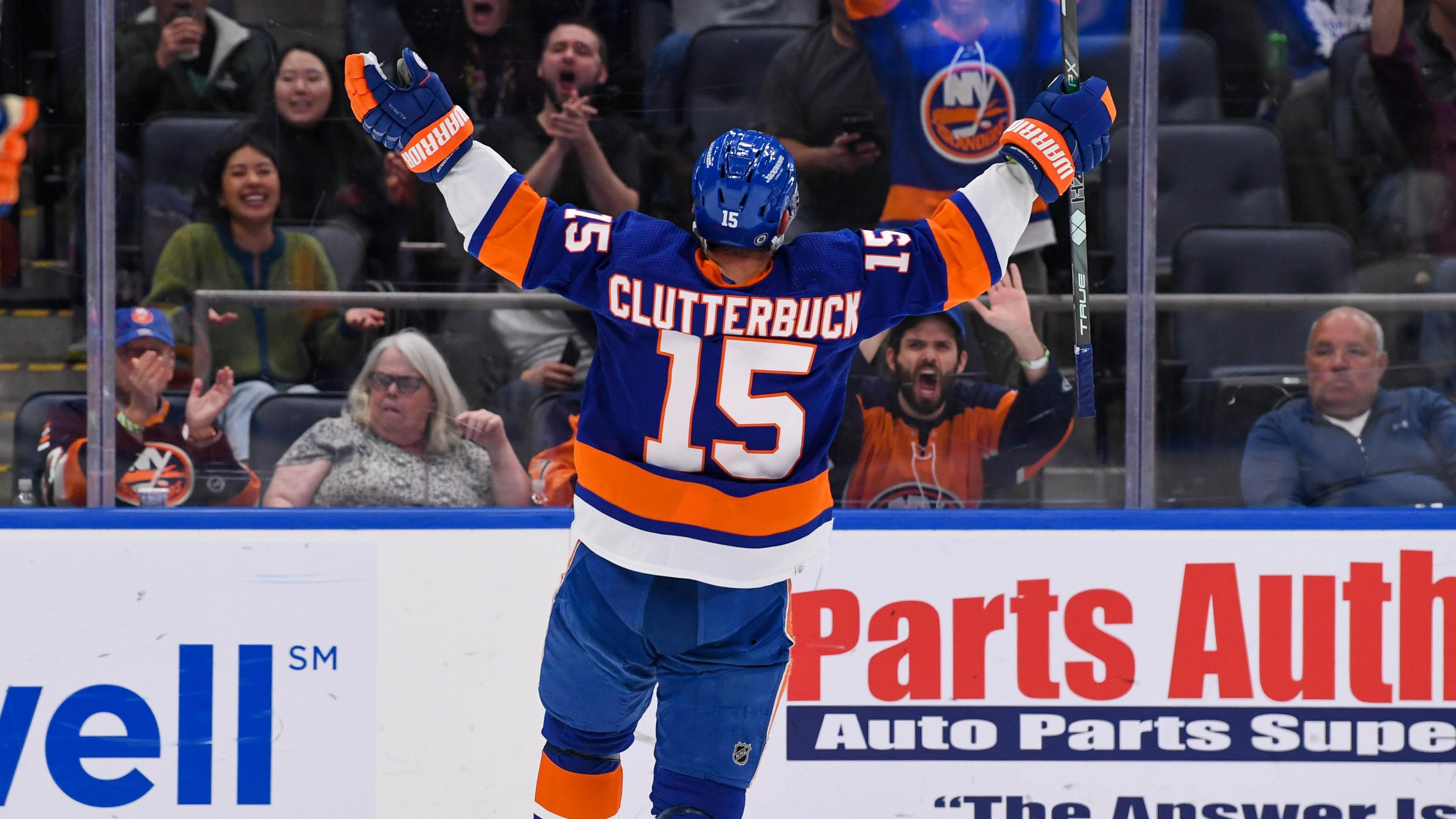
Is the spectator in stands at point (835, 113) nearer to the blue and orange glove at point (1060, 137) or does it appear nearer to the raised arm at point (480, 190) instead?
the blue and orange glove at point (1060, 137)

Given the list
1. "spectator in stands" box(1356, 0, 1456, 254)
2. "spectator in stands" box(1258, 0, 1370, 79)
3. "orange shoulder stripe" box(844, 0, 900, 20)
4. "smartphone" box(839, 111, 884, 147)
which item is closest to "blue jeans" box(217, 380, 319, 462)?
"smartphone" box(839, 111, 884, 147)

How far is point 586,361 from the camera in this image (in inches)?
120

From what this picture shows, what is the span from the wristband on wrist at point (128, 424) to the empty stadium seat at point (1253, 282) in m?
2.03

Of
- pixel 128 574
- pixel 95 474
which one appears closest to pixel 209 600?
pixel 128 574

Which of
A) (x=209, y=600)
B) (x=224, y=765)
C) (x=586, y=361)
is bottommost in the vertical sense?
(x=224, y=765)

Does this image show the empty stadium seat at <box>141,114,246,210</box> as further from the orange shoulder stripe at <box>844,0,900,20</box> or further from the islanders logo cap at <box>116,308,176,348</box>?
the orange shoulder stripe at <box>844,0,900,20</box>

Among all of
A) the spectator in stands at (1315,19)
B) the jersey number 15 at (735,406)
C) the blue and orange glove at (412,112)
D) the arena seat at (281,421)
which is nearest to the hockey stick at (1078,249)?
the spectator in stands at (1315,19)

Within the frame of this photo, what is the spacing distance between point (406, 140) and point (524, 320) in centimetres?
Answer: 76

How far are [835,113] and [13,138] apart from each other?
5.28 feet

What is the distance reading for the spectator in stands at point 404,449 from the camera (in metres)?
3.00

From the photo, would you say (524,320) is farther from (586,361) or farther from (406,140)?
(406,140)

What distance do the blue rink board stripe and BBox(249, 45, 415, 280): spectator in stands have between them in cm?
50

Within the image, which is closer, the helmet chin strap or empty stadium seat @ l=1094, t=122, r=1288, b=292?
the helmet chin strap

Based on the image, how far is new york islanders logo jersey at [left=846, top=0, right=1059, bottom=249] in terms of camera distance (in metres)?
3.00
